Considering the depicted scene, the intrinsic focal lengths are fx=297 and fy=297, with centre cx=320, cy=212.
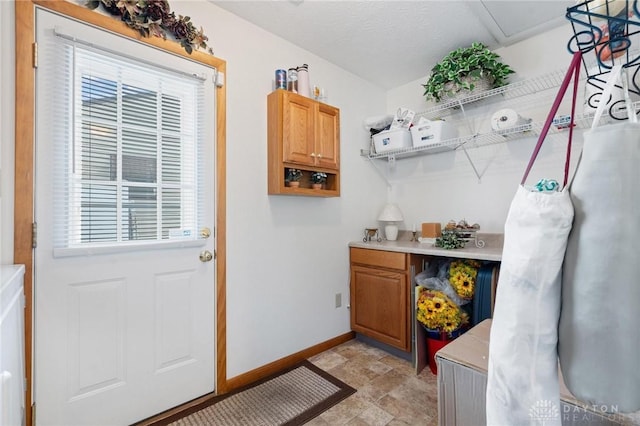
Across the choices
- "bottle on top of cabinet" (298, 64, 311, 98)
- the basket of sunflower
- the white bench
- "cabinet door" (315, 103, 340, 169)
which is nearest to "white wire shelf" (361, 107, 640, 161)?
"cabinet door" (315, 103, 340, 169)

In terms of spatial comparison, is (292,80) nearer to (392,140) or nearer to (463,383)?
(392,140)

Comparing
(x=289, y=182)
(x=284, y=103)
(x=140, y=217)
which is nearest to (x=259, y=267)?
(x=289, y=182)

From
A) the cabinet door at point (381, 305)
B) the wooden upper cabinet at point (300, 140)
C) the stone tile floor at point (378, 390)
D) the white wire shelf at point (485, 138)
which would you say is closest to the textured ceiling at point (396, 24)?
the wooden upper cabinet at point (300, 140)

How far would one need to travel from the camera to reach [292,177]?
2.21 metres

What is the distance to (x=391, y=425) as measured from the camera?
1618 mm

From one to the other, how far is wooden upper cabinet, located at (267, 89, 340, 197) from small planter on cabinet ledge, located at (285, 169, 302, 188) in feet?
0.12

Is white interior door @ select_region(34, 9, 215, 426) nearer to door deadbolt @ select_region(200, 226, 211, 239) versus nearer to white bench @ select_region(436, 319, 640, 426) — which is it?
door deadbolt @ select_region(200, 226, 211, 239)

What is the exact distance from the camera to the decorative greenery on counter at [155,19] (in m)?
1.54

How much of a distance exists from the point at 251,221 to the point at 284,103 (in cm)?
86

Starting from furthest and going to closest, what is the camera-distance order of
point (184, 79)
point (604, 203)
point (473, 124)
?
point (473, 124)
point (184, 79)
point (604, 203)

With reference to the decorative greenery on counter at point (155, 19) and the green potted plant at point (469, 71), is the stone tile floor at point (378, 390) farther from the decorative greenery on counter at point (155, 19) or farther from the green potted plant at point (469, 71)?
the decorative greenery on counter at point (155, 19)

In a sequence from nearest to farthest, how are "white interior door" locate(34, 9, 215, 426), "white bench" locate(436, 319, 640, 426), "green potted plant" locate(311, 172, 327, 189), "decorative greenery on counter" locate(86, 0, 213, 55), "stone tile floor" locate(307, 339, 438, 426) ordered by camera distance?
"white bench" locate(436, 319, 640, 426) < "white interior door" locate(34, 9, 215, 426) < "decorative greenery on counter" locate(86, 0, 213, 55) < "stone tile floor" locate(307, 339, 438, 426) < "green potted plant" locate(311, 172, 327, 189)

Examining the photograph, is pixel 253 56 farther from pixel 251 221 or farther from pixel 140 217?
pixel 140 217

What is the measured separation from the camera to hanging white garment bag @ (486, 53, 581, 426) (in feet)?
1.53
